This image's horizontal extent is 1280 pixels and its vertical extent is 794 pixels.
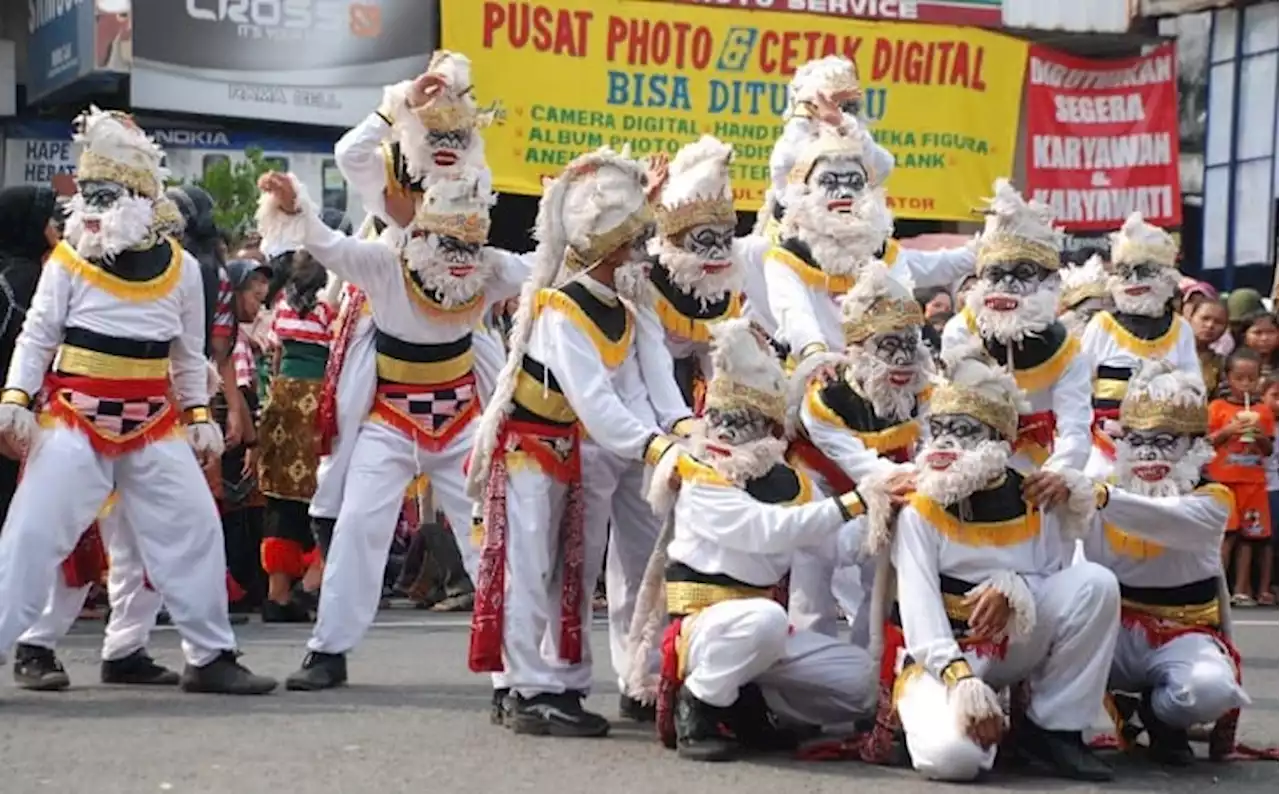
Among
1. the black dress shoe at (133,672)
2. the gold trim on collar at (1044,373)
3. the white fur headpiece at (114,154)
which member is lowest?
the black dress shoe at (133,672)

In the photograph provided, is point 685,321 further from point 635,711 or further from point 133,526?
point 133,526

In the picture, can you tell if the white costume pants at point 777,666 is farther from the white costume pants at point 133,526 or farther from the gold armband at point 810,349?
the white costume pants at point 133,526

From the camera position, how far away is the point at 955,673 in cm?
641

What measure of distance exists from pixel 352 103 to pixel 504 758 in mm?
12113

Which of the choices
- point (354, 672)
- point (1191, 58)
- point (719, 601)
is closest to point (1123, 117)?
point (1191, 58)

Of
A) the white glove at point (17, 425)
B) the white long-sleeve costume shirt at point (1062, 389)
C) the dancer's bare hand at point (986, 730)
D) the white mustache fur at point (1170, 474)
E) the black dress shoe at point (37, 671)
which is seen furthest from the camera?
the black dress shoe at point (37, 671)

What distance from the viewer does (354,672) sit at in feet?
29.9

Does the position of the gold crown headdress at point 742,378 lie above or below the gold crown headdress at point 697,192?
below

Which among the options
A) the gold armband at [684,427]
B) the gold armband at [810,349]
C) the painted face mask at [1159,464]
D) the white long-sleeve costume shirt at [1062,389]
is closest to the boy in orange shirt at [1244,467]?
the white long-sleeve costume shirt at [1062,389]

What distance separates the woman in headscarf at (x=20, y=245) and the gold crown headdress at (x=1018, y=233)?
398 cm

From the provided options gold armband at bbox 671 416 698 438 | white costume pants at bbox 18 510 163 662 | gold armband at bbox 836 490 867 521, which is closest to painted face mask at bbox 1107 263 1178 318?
gold armband at bbox 671 416 698 438

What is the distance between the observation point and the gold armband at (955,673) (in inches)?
252

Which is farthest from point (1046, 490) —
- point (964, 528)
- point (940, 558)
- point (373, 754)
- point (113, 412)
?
point (113, 412)

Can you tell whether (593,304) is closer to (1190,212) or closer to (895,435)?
(895,435)
